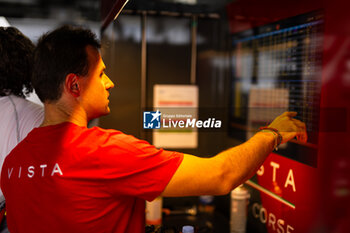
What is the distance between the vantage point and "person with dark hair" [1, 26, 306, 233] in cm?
78

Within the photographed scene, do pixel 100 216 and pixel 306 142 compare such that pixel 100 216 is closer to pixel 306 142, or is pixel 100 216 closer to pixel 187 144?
pixel 306 142

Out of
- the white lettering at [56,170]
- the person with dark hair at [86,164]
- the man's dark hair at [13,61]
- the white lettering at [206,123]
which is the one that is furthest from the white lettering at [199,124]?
the man's dark hair at [13,61]

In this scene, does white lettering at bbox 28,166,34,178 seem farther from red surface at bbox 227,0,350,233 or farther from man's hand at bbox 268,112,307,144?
red surface at bbox 227,0,350,233

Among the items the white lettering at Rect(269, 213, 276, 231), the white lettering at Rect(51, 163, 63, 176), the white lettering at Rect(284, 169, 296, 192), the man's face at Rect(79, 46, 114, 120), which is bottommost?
the white lettering at Rect(269, 213, 276, 231)

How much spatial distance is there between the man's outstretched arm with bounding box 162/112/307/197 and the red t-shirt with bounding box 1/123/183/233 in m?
0.03

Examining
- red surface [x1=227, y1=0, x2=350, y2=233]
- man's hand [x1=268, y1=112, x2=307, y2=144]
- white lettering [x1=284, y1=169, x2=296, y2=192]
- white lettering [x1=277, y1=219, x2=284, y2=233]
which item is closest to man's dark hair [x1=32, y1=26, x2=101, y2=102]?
man's hand [x1=268, y1=112, x2=307, y2=144]

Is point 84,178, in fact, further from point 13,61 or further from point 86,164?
point 13,61

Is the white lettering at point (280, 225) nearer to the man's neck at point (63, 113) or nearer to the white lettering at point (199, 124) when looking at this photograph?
the white lettering at point (199, 124)

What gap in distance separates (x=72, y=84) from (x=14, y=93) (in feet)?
1.61

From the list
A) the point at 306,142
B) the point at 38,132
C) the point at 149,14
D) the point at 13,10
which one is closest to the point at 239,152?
the point at 306,142

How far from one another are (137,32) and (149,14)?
0.12 metres

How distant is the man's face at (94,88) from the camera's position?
879 mm

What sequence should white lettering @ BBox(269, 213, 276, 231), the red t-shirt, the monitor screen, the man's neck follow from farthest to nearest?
white lettering @ BBox(269, 213, 276, 231), the monitor screen, the man's neck, the red t-shirt

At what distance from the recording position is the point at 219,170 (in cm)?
80
